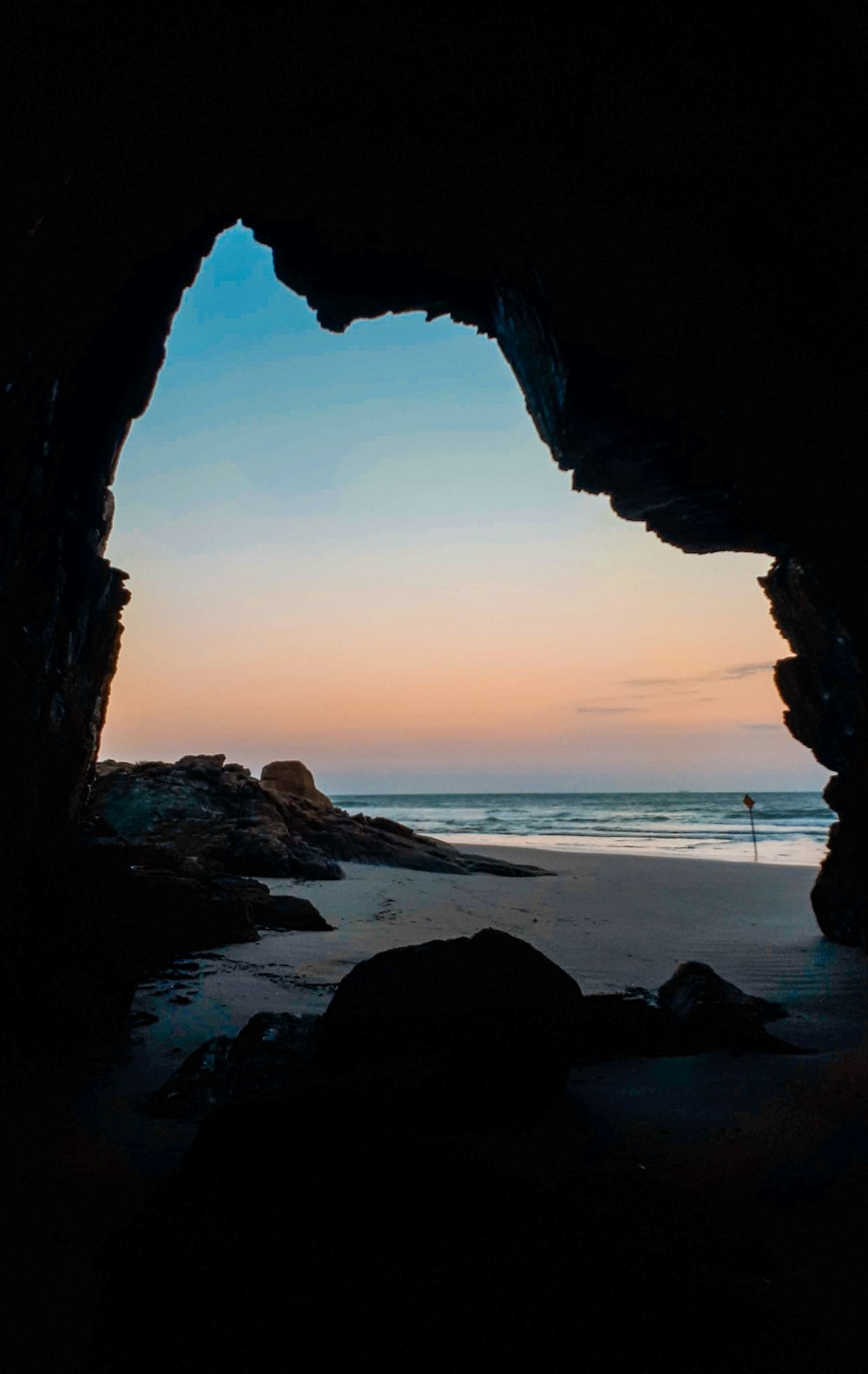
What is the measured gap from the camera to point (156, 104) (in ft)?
13.4

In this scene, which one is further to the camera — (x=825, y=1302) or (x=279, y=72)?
(x=279, y=72)

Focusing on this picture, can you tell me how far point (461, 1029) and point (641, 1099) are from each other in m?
1.07

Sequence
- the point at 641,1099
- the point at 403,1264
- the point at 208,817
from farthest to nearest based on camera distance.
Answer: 1. the point at 208,817
2. the point at 641,1099
3. the point at 403,1264

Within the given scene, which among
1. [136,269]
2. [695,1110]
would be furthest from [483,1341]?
[136,269]

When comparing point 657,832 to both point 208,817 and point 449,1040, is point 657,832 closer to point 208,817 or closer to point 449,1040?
point 208,817

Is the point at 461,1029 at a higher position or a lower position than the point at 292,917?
higher

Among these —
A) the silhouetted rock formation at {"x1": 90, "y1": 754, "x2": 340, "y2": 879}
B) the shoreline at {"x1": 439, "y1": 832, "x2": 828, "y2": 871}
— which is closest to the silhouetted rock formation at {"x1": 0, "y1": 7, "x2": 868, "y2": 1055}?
the silhouetted rock formation at {"x1": 90, "y1": 754, "x2": 340, "y2": 879}

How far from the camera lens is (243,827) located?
12586mm

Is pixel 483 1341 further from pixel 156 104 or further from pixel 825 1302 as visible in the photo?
pixel 156 104

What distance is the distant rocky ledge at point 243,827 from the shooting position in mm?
11852

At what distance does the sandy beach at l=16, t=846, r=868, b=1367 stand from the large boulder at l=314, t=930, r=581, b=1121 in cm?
22

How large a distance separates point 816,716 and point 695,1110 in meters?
5.58

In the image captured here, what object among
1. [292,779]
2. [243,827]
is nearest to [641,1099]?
[243,827]

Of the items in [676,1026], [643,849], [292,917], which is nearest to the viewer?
[676,1026]
